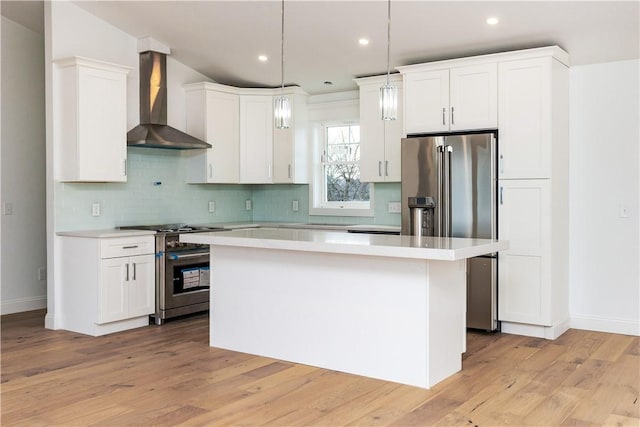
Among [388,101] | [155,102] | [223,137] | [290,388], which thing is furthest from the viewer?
[223,137]

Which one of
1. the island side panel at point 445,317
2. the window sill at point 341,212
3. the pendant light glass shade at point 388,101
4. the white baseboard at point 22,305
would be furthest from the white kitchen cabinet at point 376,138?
the white baseboard at point 22,305

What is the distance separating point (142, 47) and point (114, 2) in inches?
28.4

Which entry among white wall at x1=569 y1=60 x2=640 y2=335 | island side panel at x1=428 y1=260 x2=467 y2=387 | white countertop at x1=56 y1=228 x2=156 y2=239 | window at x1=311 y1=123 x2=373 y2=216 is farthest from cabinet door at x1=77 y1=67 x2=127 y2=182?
white wall at x1=569 y1=60 x2=640 y2=335

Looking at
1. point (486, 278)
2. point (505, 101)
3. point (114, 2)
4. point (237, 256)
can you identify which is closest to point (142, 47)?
point (114, 2)

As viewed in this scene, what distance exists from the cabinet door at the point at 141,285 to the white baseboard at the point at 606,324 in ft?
12.3

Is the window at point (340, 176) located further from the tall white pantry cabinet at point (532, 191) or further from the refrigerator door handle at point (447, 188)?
the tall white pantry cabinet at point (532, 191)

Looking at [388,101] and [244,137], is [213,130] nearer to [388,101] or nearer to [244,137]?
[244,137]

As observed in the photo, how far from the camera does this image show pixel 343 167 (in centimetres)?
707

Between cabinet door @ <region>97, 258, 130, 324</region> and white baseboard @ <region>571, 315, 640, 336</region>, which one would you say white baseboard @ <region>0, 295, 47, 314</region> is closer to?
cabinet door @ <region>97, 258, 130, 324</region>

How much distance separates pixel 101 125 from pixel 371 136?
255 cm

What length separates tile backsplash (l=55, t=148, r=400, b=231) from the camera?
563 centimetres

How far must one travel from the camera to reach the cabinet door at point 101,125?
17.4 ft

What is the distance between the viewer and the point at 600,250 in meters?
5.29

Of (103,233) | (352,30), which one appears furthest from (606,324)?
(103,233)
